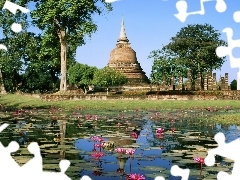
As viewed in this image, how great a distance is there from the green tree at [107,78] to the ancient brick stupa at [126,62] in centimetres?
464

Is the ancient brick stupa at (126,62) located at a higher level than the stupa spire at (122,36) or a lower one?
lower

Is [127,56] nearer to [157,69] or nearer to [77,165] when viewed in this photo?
[157,69]

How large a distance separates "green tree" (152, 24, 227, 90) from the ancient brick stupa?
5.98 meters

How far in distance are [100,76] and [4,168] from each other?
151 feet

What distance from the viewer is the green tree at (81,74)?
5481 cm

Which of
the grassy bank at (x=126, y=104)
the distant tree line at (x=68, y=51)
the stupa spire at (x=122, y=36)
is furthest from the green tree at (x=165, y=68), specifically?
the grassy bank at (x=126, y=104)

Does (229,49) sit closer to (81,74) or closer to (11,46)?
(11,46)

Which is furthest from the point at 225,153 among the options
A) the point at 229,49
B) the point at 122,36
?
the point at 122,36

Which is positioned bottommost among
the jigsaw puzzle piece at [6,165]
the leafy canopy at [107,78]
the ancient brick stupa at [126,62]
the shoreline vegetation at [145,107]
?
the shoreline vegetation at [145,107]

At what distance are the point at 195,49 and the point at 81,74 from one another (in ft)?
52.5

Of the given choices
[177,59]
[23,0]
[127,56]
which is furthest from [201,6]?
[127,56]

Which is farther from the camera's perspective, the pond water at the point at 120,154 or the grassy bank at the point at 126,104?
the grassy bank at the point at 126,104

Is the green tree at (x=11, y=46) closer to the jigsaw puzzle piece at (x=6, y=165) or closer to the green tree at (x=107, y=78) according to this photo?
the green tree at (x=107, y=78)

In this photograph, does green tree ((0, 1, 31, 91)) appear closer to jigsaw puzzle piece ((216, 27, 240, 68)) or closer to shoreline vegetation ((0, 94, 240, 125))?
shoreline vegetation ((0, 94, 240, 125))
